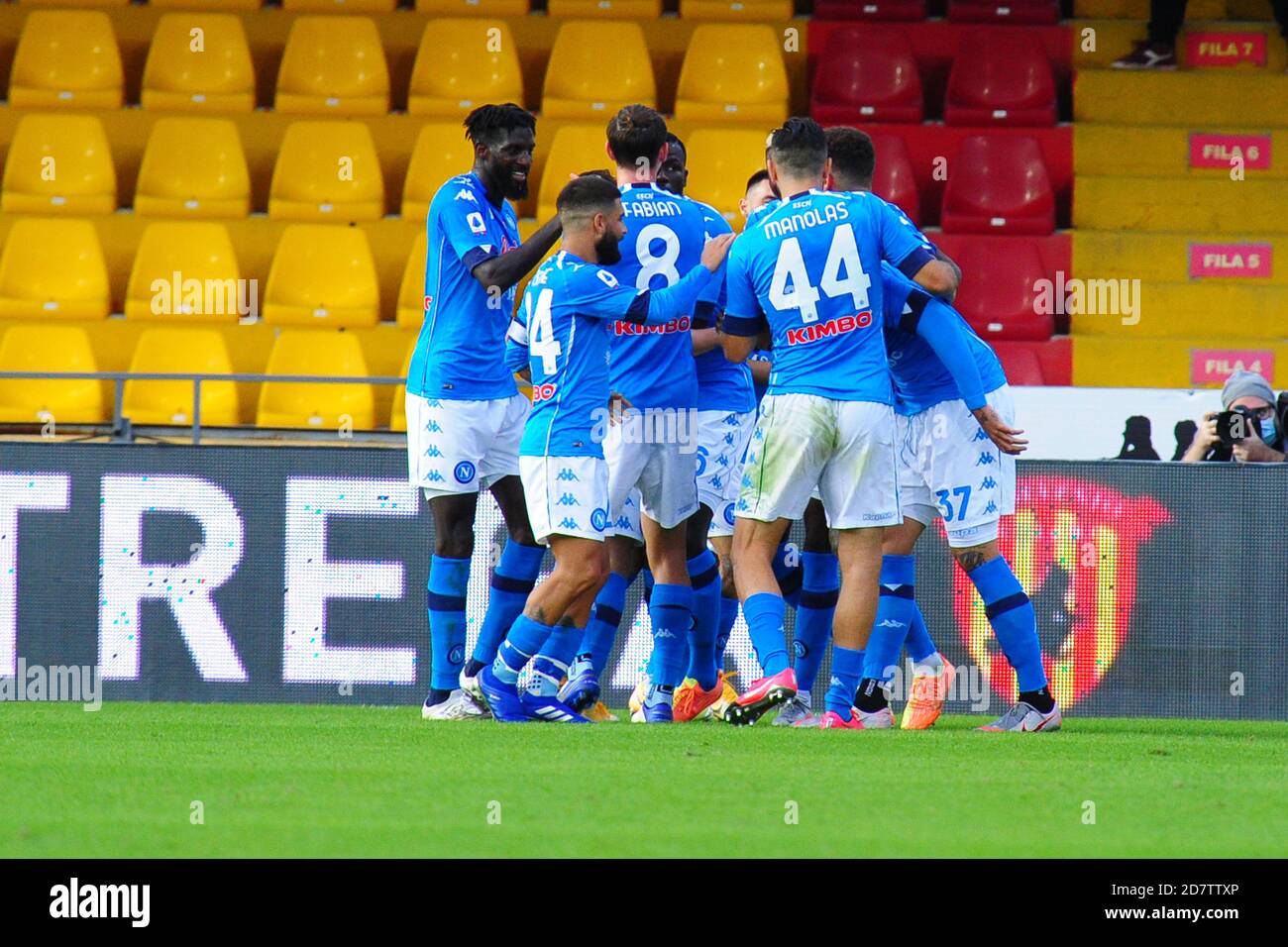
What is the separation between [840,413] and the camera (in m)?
6.45

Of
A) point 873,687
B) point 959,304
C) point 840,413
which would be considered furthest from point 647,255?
point 959,304

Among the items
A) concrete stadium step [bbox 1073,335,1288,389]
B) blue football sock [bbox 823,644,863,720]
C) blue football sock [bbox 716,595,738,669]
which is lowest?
blue football sock [bbox 823,644,863,720]

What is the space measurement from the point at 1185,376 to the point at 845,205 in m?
6.30

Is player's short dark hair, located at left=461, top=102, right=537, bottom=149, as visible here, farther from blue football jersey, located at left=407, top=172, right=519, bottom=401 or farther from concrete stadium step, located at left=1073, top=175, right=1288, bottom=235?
concrete stadium step, located at left=1073, top=175, right=1288, bottom=235

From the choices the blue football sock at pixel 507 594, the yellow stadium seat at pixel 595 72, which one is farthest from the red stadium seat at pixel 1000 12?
the blue football sock at pixel 507 594

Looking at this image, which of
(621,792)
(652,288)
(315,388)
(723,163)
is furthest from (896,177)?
(621,792)

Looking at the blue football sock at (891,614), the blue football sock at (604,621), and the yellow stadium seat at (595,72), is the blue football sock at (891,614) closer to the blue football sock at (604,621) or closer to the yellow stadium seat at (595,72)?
the blue football sock at (604,621)

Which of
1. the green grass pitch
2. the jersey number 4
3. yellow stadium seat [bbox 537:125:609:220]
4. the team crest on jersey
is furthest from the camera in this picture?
yellow stadium seat [bbox 537:125:609:220]

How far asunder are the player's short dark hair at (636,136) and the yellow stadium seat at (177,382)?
482 centimetres

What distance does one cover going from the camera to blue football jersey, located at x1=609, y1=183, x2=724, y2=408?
6.91 meters

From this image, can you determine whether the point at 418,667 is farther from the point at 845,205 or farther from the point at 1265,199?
the point at 1265,199

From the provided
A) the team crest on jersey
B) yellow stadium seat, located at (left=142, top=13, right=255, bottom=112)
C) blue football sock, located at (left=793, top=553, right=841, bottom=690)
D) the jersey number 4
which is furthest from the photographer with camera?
yellow stadium seat, located at (left=142, top=13, right=255, bottom=112)

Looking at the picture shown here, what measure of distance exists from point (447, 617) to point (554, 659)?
0.57 metres

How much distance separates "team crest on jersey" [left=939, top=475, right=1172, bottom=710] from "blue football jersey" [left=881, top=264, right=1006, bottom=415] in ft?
5.12
